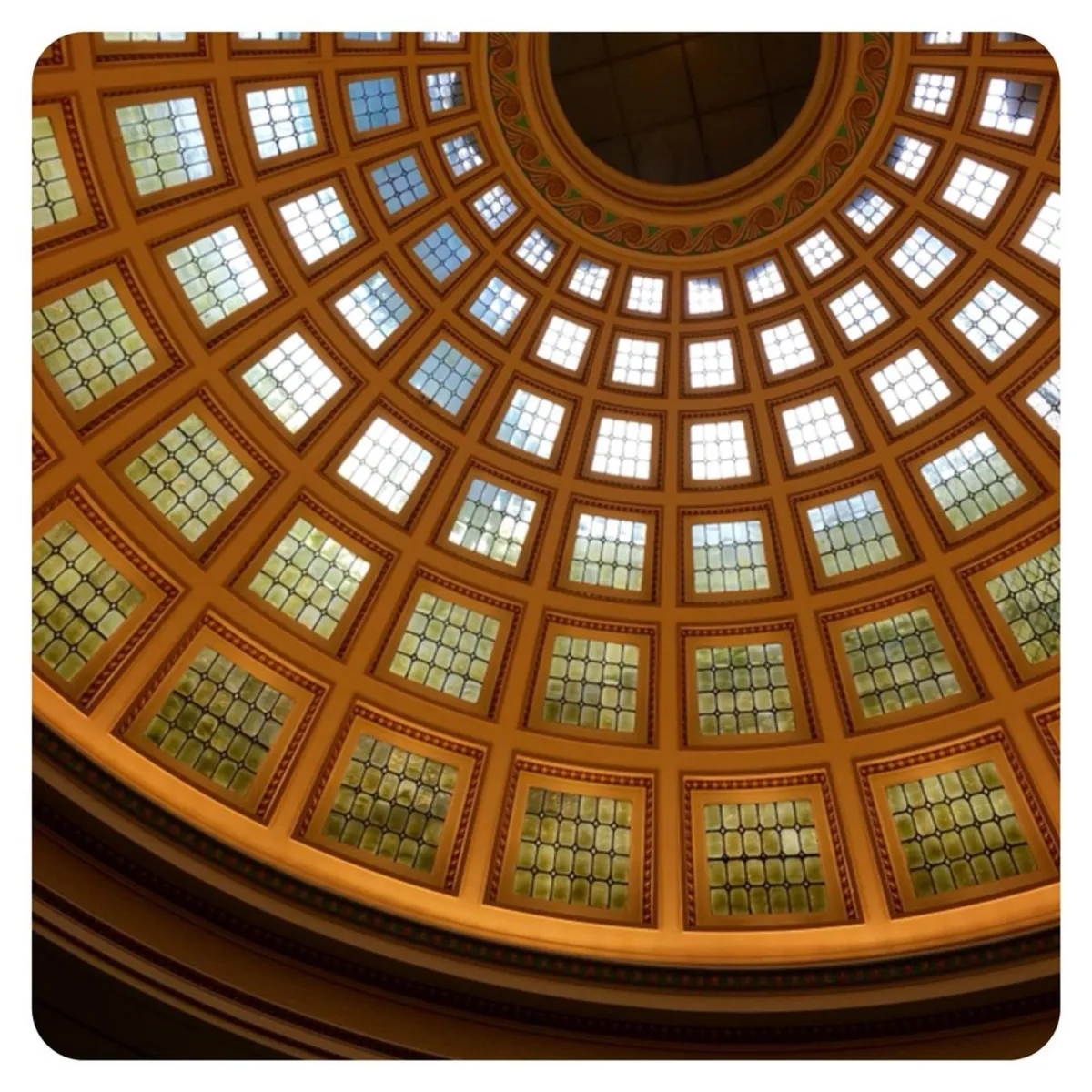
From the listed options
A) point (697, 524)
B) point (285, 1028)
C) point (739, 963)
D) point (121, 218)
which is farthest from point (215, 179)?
point (739, 963)

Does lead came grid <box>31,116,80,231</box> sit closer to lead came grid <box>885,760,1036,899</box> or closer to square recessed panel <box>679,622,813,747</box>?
square recessed panel <box>679,622,813,747</box>

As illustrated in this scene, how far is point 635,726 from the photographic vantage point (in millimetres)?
24297

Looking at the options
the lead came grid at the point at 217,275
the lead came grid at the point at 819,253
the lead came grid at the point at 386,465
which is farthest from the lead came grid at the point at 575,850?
the lead came grid at the point at 819,253

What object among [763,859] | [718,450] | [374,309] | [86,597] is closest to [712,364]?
[718,450]

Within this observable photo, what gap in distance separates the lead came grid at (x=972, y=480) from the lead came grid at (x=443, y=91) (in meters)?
15.0

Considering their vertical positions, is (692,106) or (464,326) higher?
(692,106)

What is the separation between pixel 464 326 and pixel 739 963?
54.9 feet

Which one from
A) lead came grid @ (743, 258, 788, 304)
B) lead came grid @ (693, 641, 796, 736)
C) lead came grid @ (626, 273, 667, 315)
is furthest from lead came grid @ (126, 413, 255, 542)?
lead came grid @ (743, 258, 788, 304)

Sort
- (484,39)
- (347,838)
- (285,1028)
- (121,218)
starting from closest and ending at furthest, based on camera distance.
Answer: (285,1028) < (121,218) < (347,838) < (484,39)

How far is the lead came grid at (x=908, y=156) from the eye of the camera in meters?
24.2

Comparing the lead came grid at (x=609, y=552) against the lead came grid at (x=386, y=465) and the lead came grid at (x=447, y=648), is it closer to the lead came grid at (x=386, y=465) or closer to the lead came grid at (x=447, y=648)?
the lead came grid at (x=447, y=648)

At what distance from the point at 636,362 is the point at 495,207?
5597 millimetres

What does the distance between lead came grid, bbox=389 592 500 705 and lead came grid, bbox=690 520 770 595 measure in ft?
18.5

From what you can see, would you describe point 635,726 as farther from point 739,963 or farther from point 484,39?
point 484,39
